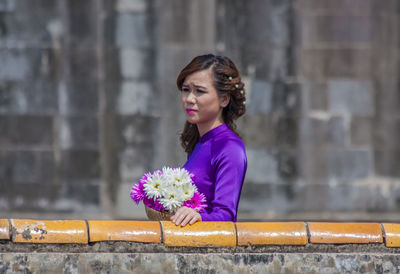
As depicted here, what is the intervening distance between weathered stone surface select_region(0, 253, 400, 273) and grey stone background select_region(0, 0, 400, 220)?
607cm

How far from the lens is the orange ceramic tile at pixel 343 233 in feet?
13.4

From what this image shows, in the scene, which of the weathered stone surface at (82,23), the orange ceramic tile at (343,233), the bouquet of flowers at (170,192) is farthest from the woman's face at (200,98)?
the weathered stone surface at (82,23)

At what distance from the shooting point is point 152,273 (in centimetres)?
392

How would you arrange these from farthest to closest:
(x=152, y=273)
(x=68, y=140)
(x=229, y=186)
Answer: (x=68, y=140) → (x=229, y=186) → (x=152, y=273)

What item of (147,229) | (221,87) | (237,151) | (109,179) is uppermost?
(221,87)

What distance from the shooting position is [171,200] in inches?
166

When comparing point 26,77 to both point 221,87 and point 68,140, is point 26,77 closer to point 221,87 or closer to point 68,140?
point 68,140

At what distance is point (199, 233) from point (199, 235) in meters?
0.01

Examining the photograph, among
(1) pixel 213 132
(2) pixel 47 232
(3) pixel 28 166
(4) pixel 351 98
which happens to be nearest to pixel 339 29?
(4) pixel 351 98

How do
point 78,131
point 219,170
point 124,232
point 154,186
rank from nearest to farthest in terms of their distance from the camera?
1. point 124,232
2. point 154,186
3. point 219,170
4. point 78,131

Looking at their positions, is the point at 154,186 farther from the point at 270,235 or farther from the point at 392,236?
the point at 392,236

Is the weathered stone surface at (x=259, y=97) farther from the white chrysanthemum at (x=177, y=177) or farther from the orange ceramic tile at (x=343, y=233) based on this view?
the orange ceramic tile at (x=343, y=233)

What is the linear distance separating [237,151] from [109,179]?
572 cm

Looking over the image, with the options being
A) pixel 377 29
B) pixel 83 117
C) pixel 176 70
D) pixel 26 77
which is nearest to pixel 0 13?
pixel 26 77
